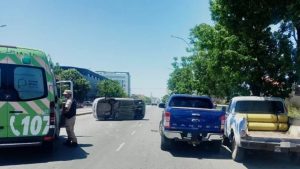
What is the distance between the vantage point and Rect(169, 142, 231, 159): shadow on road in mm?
13618

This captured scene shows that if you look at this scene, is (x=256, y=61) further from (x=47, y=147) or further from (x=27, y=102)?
(x=27, y=102)

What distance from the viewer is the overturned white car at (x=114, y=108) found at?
115ft

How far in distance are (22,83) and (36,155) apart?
7.20 ft

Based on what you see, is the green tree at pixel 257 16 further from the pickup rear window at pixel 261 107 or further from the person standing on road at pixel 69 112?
the person standing on road at pixel 69 112

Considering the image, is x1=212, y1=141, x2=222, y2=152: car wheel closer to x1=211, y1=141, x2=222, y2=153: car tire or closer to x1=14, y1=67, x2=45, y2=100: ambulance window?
x1=211, y1=141, x2=222, y2=153: car tire

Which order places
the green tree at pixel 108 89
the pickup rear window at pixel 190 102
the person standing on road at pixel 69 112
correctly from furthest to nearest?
the green tree at pixel 108 89 < the pickup rear window at pixel 190 102 < the person standing on road at pixel 69 112

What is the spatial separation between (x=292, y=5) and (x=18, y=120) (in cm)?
927

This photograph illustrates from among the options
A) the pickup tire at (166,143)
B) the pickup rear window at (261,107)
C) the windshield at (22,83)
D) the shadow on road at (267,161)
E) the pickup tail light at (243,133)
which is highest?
the windshield at (22,83)

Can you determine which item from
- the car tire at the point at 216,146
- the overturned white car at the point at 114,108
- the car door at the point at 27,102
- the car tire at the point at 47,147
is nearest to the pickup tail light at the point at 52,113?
the car door at the point at 27,102

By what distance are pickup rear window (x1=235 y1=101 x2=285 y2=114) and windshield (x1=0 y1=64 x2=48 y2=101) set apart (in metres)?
6.26

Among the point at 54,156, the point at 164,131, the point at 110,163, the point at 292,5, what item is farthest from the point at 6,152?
the point at 292,5

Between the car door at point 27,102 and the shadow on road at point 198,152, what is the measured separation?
411 cm

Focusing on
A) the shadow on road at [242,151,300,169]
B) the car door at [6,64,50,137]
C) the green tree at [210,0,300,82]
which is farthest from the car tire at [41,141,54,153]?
the green tree at [210,0,300,82]

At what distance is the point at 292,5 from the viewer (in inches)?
579
